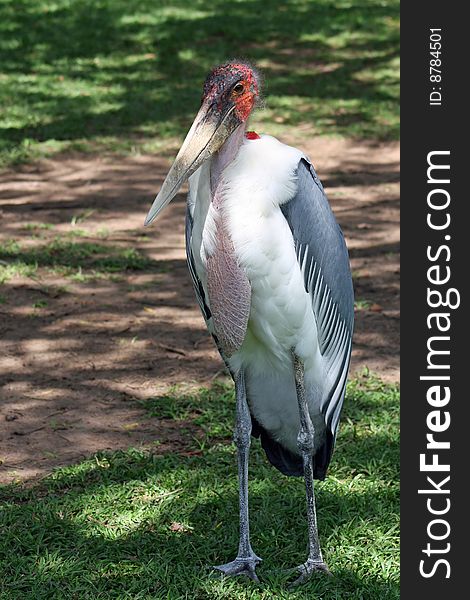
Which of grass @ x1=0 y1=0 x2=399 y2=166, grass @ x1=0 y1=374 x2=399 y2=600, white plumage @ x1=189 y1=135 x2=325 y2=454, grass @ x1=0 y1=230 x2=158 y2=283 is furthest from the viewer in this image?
grass @ x1=0 y1=0 x2=399 y2=166

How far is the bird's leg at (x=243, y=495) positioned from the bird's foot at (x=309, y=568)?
135 millimetres

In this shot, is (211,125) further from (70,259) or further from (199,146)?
(70,259)

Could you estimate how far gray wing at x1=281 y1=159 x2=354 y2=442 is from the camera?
118 inches

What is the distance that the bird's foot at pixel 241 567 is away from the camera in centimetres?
326

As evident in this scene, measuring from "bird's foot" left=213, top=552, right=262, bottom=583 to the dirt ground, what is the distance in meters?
0.80

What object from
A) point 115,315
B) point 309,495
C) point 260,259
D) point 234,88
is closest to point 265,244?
point 260,259

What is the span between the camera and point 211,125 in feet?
9.66

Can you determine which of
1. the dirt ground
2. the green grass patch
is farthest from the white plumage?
the green grass patch

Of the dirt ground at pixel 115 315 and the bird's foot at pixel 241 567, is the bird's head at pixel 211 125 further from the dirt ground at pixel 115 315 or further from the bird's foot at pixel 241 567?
the dirt ground at pixel 115 315

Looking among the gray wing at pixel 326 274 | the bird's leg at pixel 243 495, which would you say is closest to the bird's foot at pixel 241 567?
the bird's leg at pixel 243 495

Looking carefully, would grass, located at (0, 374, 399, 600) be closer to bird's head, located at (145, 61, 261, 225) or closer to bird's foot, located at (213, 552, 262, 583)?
bird's foot, located at (213, 552, 262, 583)

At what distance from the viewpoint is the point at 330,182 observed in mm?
6887

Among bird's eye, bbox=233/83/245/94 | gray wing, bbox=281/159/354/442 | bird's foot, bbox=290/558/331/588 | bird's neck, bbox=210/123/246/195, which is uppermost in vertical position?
bird's eye, bbox=233/83/245/94

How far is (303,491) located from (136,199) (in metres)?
3.23
